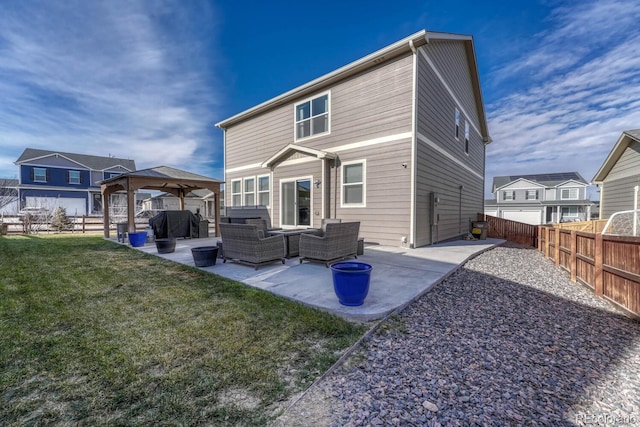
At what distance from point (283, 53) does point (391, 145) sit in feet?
24.4

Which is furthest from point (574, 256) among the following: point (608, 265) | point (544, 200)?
point (544, 200)

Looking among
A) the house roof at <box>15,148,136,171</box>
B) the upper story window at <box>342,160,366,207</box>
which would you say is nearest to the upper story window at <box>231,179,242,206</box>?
the upper story window at <box>342,160,366,207</box>

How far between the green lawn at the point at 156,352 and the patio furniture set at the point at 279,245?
42.9 inches

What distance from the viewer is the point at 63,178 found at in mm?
25938

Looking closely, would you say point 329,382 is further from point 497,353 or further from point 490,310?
point 490,310

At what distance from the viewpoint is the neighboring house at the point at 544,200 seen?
28.5 m

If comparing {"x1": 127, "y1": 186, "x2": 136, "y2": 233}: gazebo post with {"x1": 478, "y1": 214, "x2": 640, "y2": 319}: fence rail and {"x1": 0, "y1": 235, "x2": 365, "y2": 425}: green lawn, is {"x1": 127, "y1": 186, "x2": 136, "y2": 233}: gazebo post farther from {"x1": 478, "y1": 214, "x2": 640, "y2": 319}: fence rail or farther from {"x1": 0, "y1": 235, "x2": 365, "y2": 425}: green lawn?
{"x1": 478, "y1": 214, "x2": 640, "y2": 319}: fence rail

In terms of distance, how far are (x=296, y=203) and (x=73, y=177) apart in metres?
28.5

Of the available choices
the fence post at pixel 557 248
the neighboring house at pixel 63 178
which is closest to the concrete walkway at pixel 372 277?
the fence post at pixel 557 248

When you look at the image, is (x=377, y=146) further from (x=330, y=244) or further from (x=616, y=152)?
(x=616, y=152)

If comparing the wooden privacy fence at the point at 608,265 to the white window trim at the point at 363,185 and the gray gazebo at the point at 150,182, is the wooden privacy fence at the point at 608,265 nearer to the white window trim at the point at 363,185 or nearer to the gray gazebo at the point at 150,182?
the white window trim at the point at 363,185

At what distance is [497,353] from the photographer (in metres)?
2.48

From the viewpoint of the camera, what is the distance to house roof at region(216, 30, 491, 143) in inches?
289

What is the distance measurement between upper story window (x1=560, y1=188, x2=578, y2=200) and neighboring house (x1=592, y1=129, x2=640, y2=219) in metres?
19.6
